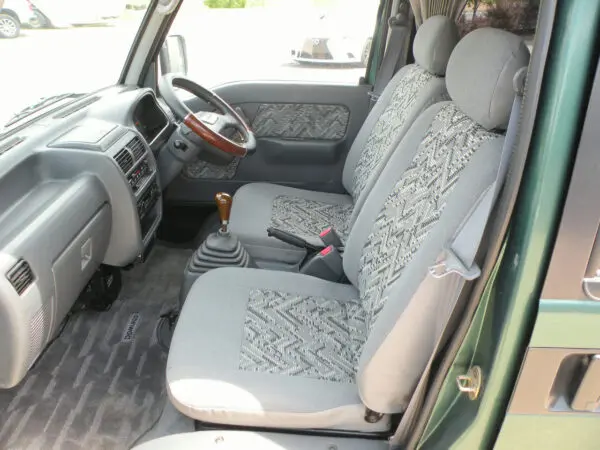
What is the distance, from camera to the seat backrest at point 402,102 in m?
1.62

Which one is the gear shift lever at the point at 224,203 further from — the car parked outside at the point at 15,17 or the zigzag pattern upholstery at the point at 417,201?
the car parked outside at the point at 15,17

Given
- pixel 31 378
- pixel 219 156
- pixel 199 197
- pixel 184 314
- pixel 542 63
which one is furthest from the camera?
pixel 199 197

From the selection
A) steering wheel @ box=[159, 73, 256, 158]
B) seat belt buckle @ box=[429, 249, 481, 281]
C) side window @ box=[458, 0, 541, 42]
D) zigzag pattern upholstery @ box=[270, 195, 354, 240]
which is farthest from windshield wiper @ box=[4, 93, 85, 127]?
side window @ box=[458, 0, 541, 42]

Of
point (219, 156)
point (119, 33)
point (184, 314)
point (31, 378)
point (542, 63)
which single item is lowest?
point (31, 378)

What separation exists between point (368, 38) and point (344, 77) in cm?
20

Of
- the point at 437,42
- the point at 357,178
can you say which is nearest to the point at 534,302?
the point at 437,42

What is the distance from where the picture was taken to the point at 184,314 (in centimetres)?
135

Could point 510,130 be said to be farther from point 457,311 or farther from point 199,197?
point 199,197

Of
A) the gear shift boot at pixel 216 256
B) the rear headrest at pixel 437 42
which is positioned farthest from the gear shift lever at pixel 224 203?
the rear headrest at pixel 437 42

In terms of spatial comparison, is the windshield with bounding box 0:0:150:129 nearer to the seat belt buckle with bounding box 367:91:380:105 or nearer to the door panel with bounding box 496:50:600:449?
the seat belt buckle with bounding box 367:91:380:105

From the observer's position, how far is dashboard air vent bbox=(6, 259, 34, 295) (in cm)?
112

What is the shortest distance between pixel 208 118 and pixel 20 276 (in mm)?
1033

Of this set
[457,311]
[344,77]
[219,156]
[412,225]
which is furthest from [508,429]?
[344,77]

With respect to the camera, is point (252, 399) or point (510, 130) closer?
point (510, 130)
